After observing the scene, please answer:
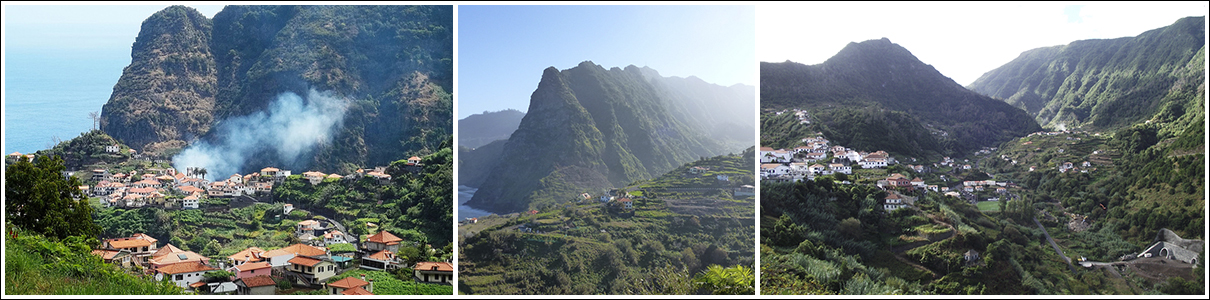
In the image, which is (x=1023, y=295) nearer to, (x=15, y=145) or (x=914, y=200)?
(x=914, y=200)

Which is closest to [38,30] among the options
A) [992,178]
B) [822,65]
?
[822,65]

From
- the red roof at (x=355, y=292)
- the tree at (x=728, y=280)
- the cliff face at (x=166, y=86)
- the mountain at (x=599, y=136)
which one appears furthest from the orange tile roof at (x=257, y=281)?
the tree at (x=728, y=280)

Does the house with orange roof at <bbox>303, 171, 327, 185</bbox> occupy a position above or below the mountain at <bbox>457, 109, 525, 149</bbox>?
below

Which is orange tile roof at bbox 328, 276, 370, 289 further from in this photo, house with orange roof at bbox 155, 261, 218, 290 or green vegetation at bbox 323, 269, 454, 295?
house with orange roof at bbox 155, 261, 218, 290

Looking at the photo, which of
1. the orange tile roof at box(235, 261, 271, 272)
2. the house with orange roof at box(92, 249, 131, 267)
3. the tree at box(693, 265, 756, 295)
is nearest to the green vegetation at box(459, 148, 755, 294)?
the tree at box(693, 265, 756, 295)

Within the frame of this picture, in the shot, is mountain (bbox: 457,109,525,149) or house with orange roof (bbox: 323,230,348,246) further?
house with orange roof (bbox: 323,230,348,246)
